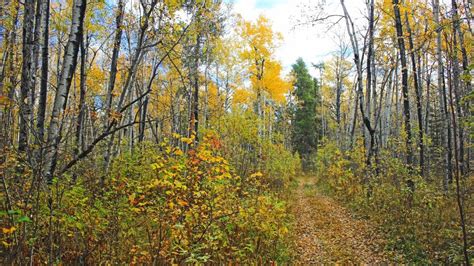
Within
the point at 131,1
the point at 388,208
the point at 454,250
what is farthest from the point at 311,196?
the point at 131,1

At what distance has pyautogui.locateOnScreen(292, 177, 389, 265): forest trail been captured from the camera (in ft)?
19.3

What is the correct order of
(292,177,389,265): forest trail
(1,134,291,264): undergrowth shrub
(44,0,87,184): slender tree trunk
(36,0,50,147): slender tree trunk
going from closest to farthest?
(1,134,291,264): undergrowth shrub
(44,0,87,184): slender tree trunk
(36,0,50,147): slender tree trunk
(292,177,389,265): forest trail

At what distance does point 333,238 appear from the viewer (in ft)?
23.4

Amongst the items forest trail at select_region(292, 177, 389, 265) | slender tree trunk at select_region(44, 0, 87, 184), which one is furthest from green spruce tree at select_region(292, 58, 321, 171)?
slender tree trunk at select_region(44, 0, 87, 184)

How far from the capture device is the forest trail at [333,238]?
5.89 m

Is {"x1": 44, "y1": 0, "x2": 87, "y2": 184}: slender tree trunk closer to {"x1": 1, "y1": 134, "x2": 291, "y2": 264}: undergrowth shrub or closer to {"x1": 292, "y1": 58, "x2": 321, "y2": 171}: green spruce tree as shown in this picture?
{"x1": 1, "y1": 134, "x2": 291, "y2": 264}: undergrowth shrub

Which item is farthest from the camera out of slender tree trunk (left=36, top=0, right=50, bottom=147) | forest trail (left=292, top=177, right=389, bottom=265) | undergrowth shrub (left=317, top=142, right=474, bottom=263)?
forest trail (left=292, top=177, right=389, bottom=265)

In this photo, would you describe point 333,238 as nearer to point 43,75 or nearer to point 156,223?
point 156,223

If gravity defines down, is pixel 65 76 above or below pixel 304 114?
below

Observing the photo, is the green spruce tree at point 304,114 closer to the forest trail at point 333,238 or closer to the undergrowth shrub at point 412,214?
the undergrowth shrub at point 412,214

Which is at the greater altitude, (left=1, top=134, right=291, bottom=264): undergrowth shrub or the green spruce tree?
the green spruce tree

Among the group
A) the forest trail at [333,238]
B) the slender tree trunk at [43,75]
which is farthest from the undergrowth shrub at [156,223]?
the slender tree trunk at [43,75]

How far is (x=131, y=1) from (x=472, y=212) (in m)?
10.7

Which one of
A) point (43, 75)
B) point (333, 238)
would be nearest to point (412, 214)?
point (333, 238)
